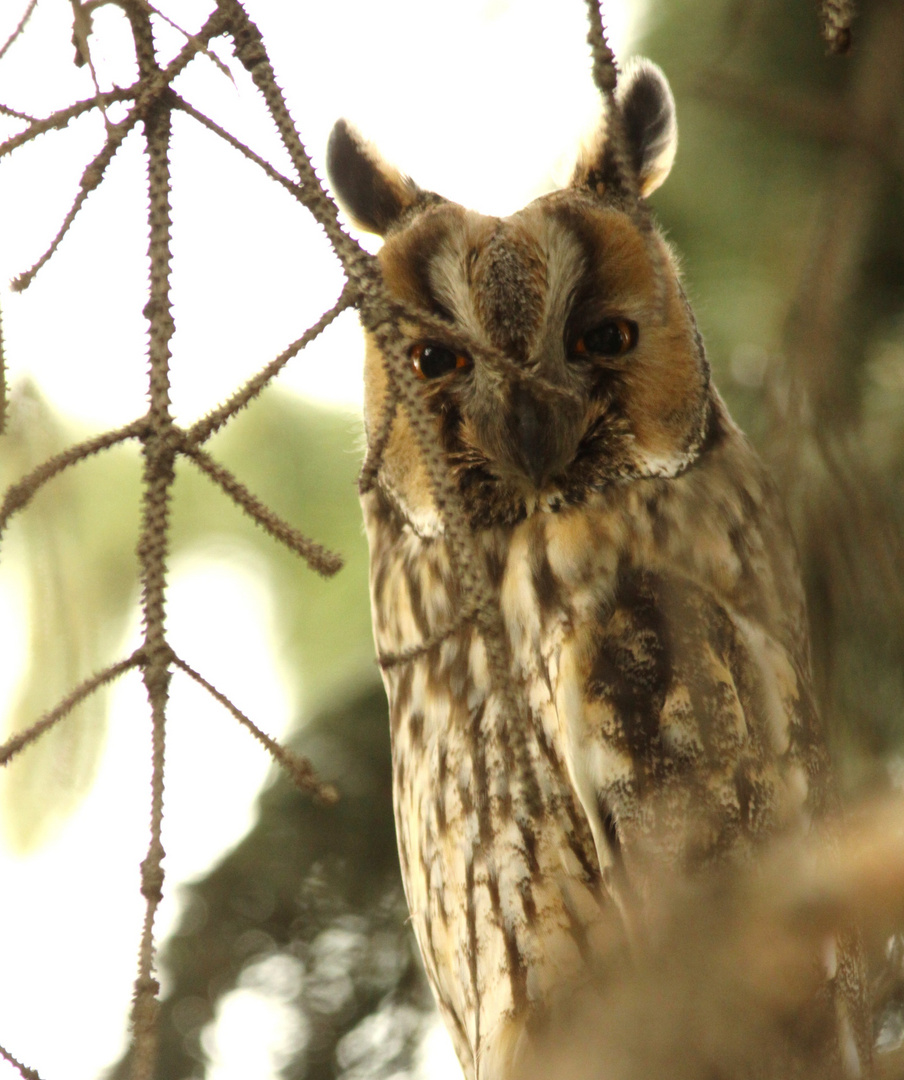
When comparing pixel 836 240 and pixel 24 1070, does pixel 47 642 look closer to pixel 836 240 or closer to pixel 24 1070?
pixel 24 1070

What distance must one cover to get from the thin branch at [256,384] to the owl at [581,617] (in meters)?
0.93

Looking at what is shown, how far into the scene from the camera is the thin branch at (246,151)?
1039 mm

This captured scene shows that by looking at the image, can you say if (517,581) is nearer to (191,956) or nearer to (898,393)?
(898,393)

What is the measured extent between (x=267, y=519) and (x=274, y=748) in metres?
0.20

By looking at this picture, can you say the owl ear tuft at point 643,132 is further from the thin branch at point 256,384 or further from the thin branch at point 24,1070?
the thin branch at point 24,1070

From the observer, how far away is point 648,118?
2338mm

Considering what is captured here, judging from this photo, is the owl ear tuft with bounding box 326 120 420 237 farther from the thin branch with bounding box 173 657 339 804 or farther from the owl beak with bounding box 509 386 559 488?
the thin branch with bounding box 173 657 339 804

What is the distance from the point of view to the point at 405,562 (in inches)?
94.8

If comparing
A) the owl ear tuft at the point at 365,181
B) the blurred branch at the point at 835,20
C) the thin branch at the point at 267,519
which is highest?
the owl ear tuft at the point at 365,181

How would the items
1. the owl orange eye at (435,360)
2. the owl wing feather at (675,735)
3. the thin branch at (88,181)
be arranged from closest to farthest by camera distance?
1. the thin branch at (88,181)
2. the owl wing feather at (675,735)
3. the owl orange eye at (435,360)

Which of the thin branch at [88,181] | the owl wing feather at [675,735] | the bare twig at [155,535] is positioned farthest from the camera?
the owl wing feather at [675,735]

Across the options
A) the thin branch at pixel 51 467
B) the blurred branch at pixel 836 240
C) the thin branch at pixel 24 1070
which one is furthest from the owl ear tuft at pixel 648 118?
the thin branch at pixel 24 1070

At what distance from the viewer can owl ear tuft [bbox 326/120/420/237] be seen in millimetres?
2383

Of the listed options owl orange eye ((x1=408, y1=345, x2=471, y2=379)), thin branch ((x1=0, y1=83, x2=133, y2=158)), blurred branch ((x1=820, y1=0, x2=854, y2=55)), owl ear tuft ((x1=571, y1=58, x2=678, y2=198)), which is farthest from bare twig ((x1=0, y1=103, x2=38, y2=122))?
owl ear tuft ((x1=571, y1=58, x2=678, y2=198))
